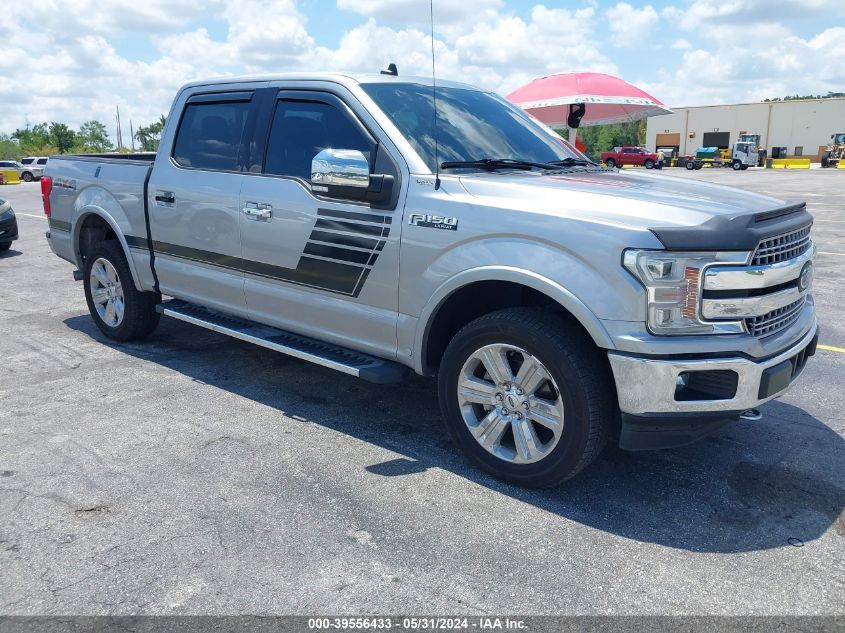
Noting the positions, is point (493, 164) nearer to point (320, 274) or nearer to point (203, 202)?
point (320, 274)

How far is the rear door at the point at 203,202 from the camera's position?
4.84 metres

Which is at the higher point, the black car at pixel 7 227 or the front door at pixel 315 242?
the front door at pixel 315 242

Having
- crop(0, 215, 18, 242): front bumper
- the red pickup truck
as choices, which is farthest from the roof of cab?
the red pickup truck

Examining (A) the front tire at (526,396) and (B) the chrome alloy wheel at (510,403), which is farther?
(B) the chrome alloy wheel at (510,403)

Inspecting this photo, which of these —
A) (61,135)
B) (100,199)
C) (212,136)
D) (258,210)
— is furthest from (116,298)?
(61,135)

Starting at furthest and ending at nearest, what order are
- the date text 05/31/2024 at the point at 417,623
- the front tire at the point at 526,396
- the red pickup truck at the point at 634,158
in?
the red pickup truck at the point at 634,158
the front tire at the point at 526,396
the date text 05/31/2024 at the point at 417,623

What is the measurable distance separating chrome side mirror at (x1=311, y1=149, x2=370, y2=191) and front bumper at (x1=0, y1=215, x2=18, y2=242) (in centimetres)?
929

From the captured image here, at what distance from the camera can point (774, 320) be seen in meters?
3.36

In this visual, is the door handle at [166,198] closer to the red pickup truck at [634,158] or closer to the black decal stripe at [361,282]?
the black decal stripe at [361,282]

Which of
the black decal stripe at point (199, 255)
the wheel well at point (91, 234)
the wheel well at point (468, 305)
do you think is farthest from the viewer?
the wheel well at point (91, 234)

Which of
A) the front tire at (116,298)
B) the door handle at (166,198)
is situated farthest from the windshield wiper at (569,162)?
the front tire at (116,298)

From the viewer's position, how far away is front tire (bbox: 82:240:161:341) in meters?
5.90

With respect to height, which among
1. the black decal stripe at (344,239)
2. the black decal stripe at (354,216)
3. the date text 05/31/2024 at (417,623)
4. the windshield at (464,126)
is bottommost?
the date text 05/31/2024 at (417,623)

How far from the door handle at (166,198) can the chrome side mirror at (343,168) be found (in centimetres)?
180
